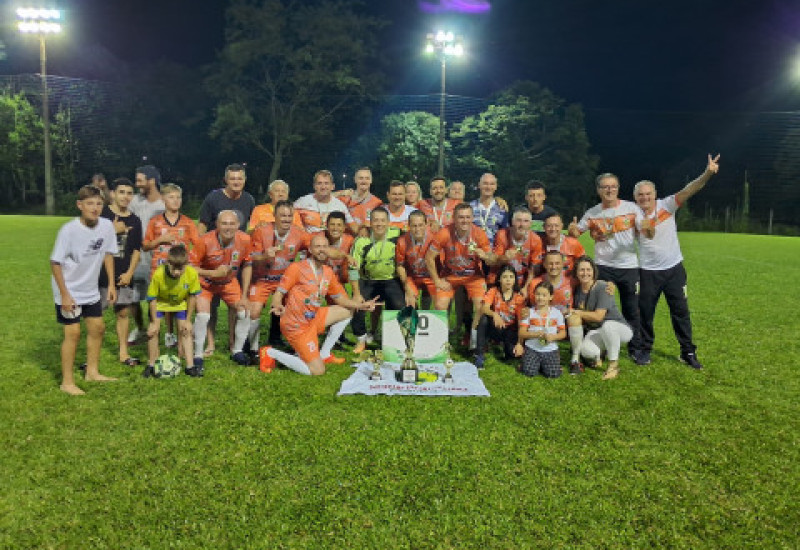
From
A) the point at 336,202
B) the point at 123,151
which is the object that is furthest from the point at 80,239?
the point at 123,151

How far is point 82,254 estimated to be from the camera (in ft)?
16.8

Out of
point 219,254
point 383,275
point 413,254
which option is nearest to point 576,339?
point 413,254

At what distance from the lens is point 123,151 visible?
39719 mm

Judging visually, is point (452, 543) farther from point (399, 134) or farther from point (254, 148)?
point (254, 148)

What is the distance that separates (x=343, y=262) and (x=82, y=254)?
9.59 ft

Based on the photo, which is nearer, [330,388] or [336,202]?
[330,388]

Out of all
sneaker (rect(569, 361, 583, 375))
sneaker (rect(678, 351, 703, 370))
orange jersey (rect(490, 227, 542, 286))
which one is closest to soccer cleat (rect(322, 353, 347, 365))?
orange jersey (rect(490, 227, 542, 286))

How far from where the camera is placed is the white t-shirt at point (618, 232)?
6352 millimetres

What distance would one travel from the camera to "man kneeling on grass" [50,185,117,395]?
4992 mm

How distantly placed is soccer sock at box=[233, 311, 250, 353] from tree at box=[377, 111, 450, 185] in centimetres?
3081

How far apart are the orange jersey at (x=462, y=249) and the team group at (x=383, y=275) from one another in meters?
0.01

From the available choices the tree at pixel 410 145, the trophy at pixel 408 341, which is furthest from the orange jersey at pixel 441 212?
the tree at pixel 410 145

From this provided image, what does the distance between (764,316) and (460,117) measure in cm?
3168

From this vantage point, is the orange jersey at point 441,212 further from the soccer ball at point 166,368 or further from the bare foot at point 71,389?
the bare foot at point 71,389
